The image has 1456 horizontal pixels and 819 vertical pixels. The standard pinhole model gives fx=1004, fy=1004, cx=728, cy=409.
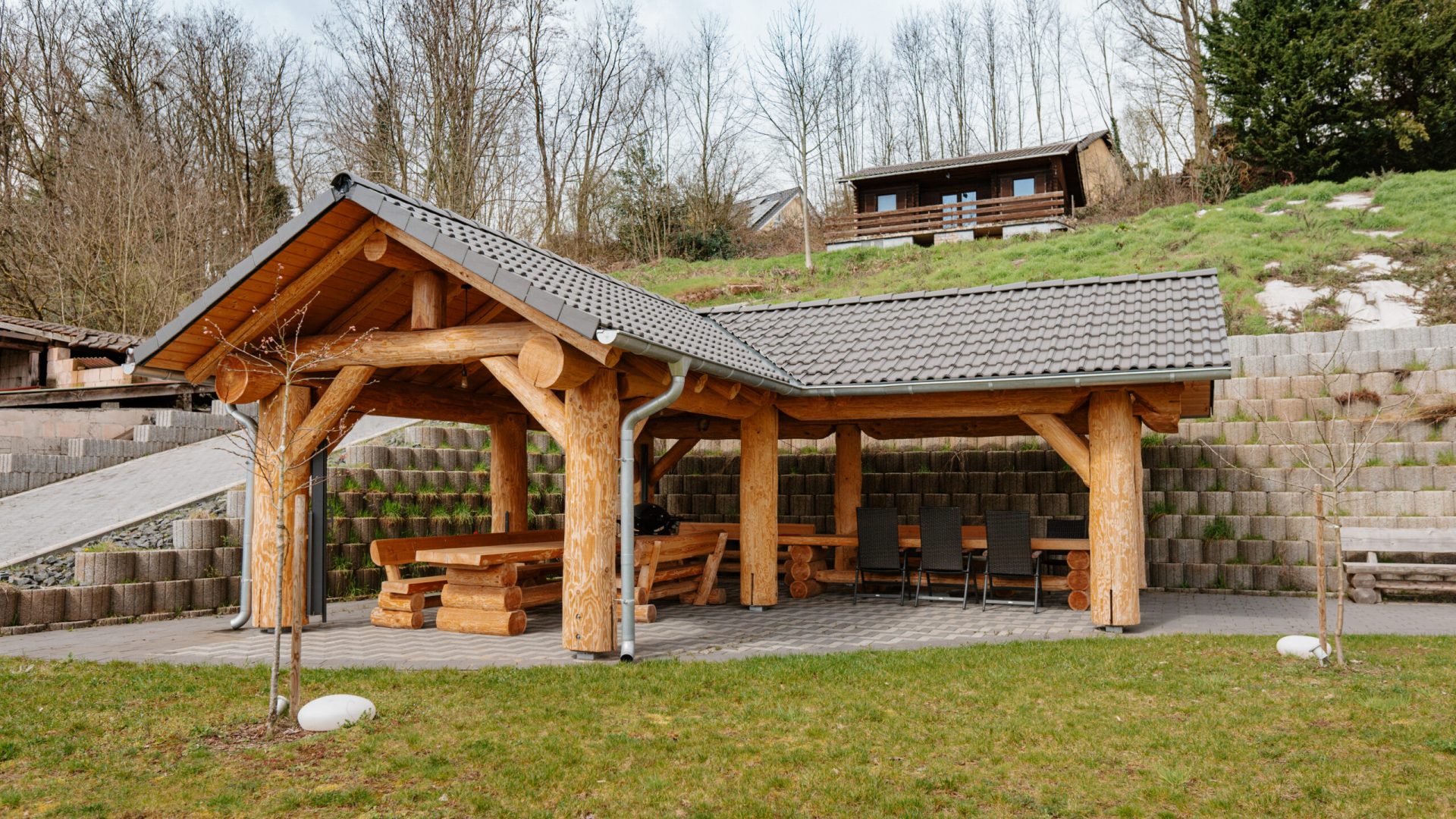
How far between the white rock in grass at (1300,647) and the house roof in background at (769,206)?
34579 mm

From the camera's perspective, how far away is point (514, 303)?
660 cm

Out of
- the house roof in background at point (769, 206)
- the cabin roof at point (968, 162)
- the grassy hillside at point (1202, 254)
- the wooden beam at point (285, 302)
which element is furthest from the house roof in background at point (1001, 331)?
the house roof in background at point (769, 206)

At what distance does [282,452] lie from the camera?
15.2ft

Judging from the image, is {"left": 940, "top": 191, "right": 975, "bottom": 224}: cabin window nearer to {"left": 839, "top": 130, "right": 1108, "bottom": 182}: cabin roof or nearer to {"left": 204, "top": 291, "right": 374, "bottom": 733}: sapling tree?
{"left": 839, "top": 130, "right": 1108, "bottom": 182}: cabin roof

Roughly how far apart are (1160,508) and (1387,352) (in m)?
3.39

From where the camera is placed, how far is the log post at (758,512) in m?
9.60

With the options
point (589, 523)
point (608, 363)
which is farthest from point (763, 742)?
point (608, 363)

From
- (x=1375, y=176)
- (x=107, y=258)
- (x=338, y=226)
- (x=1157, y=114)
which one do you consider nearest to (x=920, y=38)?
(x=1157, y=114)

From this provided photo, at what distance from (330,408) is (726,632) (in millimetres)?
3605

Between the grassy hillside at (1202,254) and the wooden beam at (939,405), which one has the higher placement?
the grassy hillside at (1202,254)

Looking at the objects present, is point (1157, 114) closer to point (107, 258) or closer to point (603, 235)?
point (603, 235)

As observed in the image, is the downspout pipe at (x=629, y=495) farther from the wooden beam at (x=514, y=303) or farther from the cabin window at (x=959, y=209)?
the cabin window at (x=959, y=209)

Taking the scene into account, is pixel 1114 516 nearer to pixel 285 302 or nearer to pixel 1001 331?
pixel 1001 331

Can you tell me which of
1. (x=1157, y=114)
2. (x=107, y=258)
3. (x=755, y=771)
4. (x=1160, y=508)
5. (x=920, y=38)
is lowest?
(x=755, y=771)
